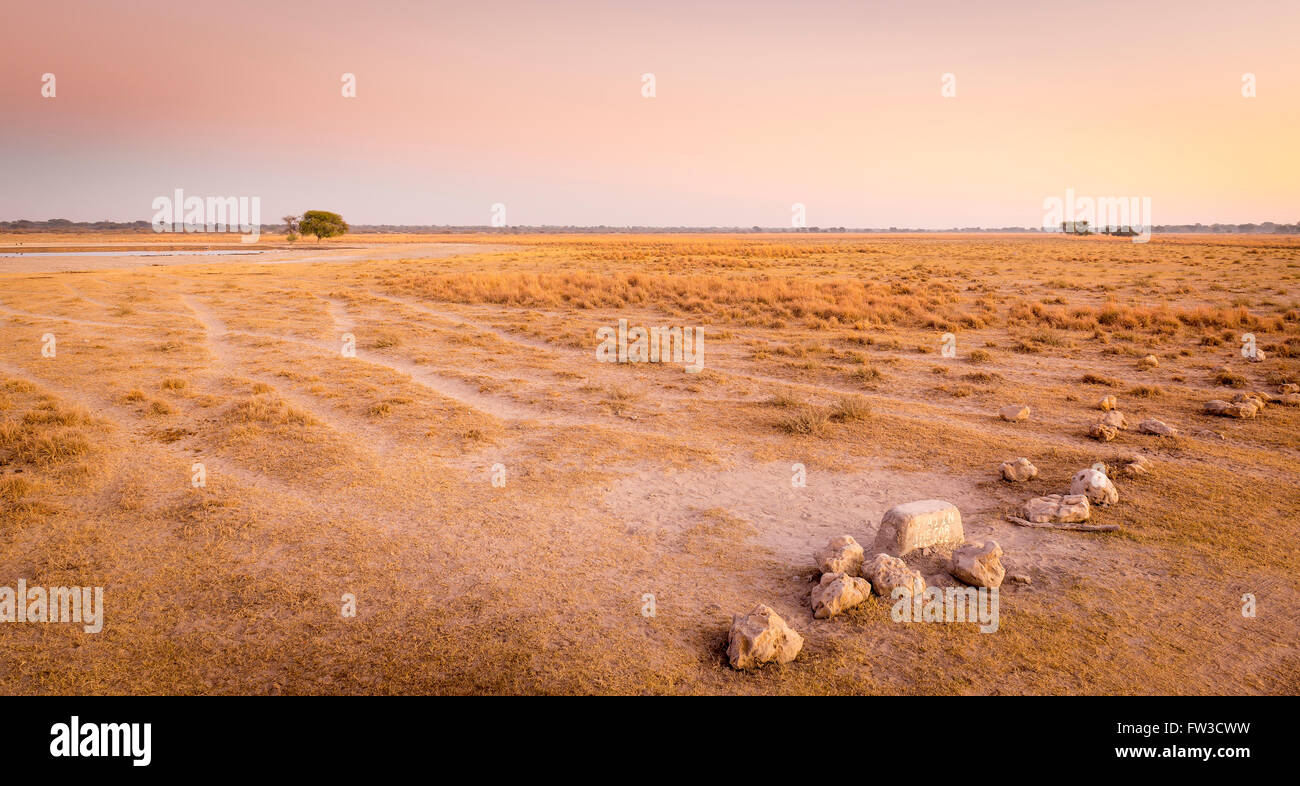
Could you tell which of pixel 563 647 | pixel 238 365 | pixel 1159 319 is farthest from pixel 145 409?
pixel 1159 319

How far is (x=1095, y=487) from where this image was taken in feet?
23.1

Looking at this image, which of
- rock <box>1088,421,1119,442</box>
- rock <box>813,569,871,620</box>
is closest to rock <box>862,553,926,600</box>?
rock <box>813,569,871,620</box>

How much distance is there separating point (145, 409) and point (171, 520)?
503 cm

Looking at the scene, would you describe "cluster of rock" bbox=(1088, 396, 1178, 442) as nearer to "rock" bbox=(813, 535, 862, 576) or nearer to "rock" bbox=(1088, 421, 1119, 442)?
"rock" bbox=(1088, 421, 1119, 442)

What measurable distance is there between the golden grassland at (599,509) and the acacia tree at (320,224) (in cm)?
9140

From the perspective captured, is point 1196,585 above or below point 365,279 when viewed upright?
below

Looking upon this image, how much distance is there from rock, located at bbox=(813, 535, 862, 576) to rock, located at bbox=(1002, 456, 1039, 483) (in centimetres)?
319

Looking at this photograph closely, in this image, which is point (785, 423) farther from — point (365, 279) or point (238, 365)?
point (365, 279)

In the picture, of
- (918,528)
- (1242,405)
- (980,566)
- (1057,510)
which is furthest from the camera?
(1242,405)

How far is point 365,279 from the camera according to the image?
114 feet

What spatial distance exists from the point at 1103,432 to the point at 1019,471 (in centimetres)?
241

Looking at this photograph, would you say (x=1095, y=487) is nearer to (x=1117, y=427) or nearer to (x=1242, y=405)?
(x=1117, y=427)

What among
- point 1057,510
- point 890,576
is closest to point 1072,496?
point 1057,510

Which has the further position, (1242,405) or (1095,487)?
(1242,405)
